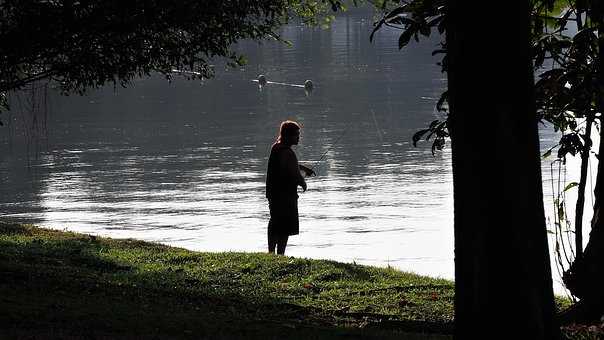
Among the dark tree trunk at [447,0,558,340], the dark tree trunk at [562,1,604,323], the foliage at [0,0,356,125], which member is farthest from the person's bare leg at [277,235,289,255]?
the dark tree trunk at [447,0,558,340]

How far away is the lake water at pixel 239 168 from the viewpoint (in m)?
28.0

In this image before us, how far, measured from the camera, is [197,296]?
11773 millimetres

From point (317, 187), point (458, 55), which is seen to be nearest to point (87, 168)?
point (317, 187)

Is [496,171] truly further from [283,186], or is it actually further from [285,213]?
[285,213]

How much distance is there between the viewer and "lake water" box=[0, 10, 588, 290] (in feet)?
92.0

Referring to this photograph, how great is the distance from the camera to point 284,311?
11.1 metres

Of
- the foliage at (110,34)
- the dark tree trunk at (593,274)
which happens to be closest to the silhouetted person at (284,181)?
the foliage at (110,34)

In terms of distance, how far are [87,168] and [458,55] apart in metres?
38.2

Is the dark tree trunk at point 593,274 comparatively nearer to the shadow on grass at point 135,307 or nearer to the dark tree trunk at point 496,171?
the shadow on grass at point 135,307

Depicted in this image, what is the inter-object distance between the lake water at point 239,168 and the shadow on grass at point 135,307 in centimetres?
902

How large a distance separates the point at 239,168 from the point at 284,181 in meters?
28.7

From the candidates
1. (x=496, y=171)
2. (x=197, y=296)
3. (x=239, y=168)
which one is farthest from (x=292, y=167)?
(x=239, y=168)

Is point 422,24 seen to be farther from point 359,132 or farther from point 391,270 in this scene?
point 359,132

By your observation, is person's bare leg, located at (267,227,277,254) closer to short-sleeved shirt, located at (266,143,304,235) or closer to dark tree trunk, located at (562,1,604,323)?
short-sleeved shirt, located at (266,143,304,235)
